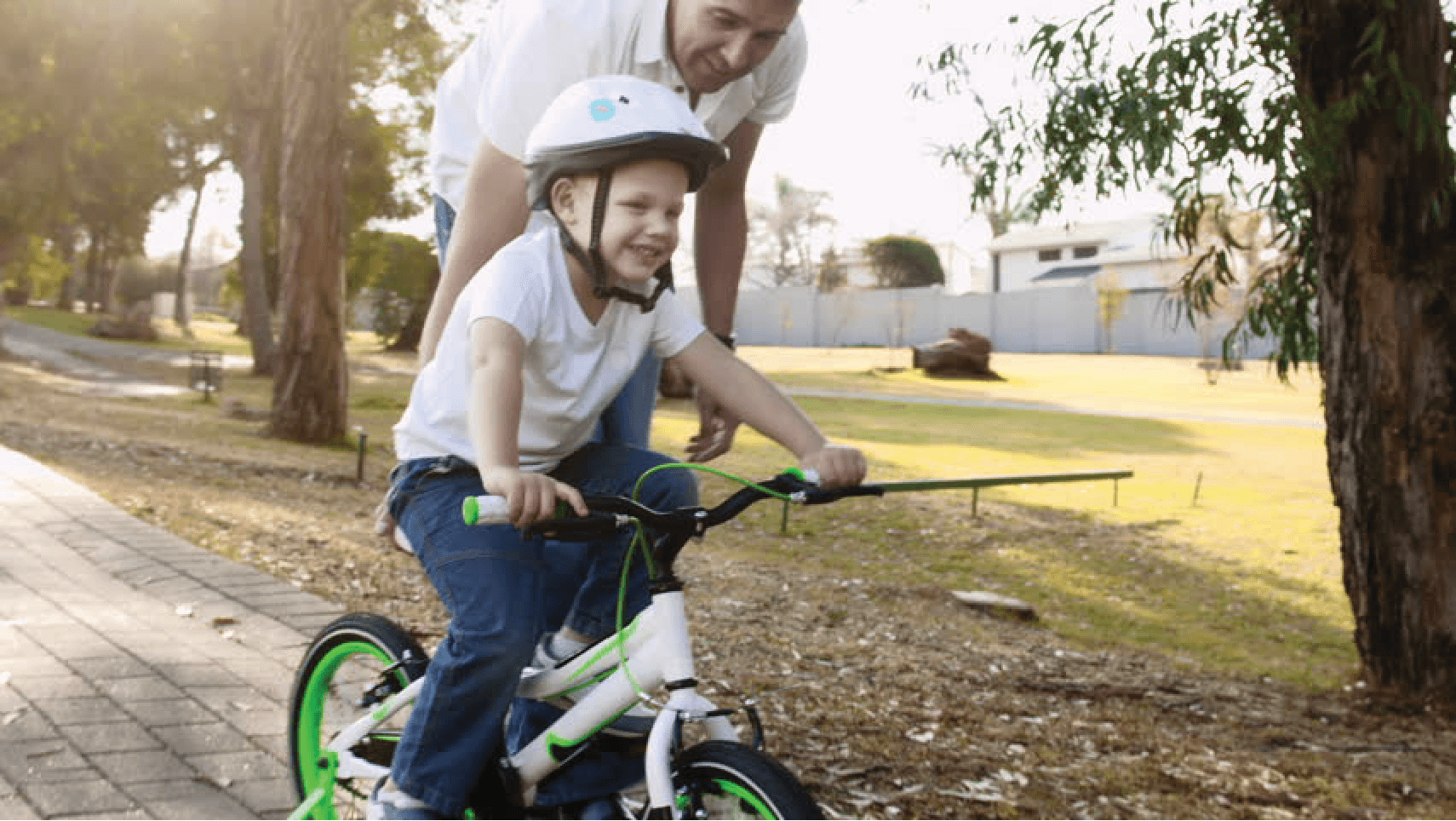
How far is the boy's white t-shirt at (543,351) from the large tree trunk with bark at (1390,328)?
467cm

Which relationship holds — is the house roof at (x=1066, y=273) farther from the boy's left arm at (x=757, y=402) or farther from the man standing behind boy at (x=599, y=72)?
the boy's left arm at (x=757, y=402)

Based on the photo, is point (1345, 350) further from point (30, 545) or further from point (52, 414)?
point (52, 414)

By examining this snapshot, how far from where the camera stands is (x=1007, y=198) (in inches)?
266

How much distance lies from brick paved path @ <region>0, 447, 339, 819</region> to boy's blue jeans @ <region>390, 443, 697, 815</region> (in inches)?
38.1

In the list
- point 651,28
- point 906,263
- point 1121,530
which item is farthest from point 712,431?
point 906,263

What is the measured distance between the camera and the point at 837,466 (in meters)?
2.20

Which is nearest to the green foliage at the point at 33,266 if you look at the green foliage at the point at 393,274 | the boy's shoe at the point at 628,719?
the green foliage at the point at 393,274

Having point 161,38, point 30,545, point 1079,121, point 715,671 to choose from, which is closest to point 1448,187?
point 1079,121

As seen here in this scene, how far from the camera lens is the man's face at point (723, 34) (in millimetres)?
2445

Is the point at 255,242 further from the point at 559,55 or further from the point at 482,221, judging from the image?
the point at 559,55

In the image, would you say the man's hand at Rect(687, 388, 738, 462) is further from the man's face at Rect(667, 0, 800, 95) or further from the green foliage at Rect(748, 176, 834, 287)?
the green foliage at Rect(748, 176, 834, 287)

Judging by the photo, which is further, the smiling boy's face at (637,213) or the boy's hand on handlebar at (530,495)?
the smiling boy's face at (637,213)

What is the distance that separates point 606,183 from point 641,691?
83cm

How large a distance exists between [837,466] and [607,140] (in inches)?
25.0
